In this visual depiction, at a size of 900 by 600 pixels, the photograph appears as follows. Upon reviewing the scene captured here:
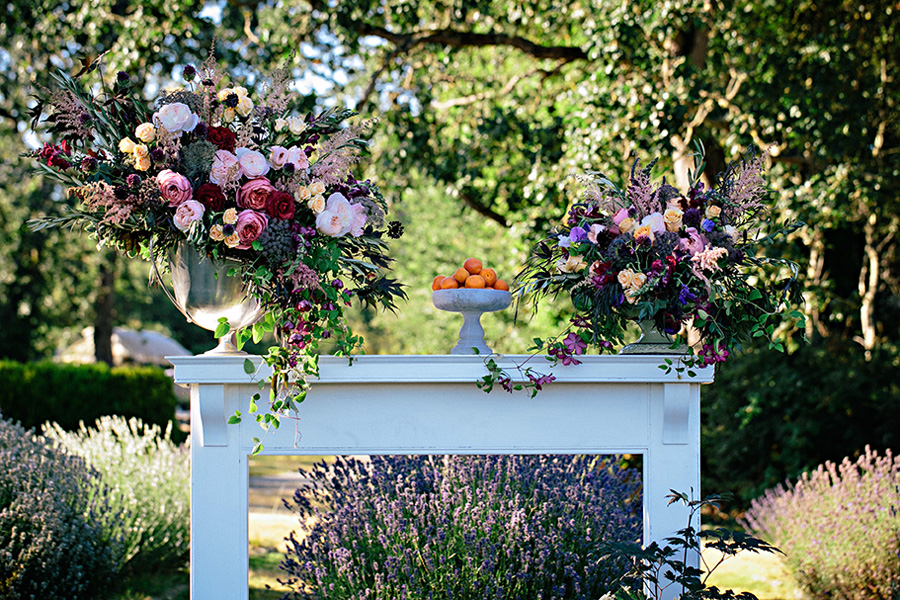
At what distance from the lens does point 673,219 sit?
2.29 metres

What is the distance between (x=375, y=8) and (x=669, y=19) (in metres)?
2.69

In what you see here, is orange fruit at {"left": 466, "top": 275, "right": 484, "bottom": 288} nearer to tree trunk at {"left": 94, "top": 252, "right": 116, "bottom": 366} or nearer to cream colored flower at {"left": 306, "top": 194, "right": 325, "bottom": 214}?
cream colored flower at {"left": 306, "top": 194, "right": 325, "bottom": 214}

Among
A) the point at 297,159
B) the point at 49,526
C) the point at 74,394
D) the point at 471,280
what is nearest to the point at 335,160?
the point at 297,159

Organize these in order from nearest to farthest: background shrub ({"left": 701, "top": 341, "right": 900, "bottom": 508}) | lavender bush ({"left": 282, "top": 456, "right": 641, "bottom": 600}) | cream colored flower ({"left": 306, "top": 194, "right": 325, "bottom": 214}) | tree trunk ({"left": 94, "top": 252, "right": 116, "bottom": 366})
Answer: cream colored flower ({"left": 306, "top": 194, "right": 325, "bottom": 214}) → lavender bush ({"left": 282, "top": 456, "right": 641, "bottom": 600}) → background shrub ({"left": 701, "top": 341, "right": 900, "bottom": 508}) → tree trunk ({"left": 94, "top": 252, "right": 116, "bottom": 366})

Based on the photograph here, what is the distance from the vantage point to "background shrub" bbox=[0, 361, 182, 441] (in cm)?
812

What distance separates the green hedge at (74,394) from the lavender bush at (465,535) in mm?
5901

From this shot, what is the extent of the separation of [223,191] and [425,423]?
93 cm

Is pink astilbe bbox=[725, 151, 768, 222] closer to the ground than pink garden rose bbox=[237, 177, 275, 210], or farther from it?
farther from it

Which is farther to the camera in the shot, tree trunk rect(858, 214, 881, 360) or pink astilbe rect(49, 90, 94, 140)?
tree trunk rect(858, 214, 881, 360)

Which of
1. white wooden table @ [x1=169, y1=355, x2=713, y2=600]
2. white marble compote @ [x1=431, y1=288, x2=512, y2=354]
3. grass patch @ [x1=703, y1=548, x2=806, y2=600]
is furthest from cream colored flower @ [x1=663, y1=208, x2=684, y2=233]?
grass patch @ [x1=703, y1=548, x2=806, y2=600]

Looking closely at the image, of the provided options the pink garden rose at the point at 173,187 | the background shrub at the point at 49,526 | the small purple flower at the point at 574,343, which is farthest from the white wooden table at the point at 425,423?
the background shrub at the point at 49,526

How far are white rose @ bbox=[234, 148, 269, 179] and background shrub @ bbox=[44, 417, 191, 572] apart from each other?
263 centimetres

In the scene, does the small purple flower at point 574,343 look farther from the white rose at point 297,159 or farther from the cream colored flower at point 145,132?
the cream colored flower at point 145,132

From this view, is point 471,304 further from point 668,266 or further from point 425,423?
point 668,266
